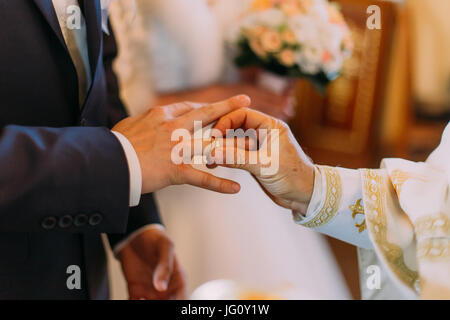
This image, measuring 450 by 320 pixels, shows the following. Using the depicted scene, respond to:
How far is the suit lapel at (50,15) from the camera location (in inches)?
27.5

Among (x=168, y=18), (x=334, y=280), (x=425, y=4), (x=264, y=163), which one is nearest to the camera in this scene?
(x=264, y=163)

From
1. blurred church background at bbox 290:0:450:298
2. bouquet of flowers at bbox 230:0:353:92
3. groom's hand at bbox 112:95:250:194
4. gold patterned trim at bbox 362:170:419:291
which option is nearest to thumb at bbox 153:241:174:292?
groom's hand at bbox 112:95:250:194

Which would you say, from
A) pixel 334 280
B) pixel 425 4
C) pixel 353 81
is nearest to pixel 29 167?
pixel 334 280

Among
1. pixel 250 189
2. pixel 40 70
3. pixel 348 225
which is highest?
pixel 40 70

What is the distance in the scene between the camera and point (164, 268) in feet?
3.02

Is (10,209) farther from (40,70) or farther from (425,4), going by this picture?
(425,4)

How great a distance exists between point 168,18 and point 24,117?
0.84 m

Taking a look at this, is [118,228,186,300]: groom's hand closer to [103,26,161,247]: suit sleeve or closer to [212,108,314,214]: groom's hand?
[103,26,161,247]: suit sleeve

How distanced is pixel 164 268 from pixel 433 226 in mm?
493

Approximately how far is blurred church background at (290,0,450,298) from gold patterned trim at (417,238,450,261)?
2.17 metres

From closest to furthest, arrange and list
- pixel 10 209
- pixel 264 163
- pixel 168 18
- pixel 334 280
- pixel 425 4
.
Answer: pixel 10 209 < pixel 264 163 < pixel 334 280 < pixel 168 18 < pixel 425 4

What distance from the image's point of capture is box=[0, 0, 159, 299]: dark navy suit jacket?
62 cm

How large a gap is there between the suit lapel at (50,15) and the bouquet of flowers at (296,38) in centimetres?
87

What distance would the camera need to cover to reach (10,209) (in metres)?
0.61
